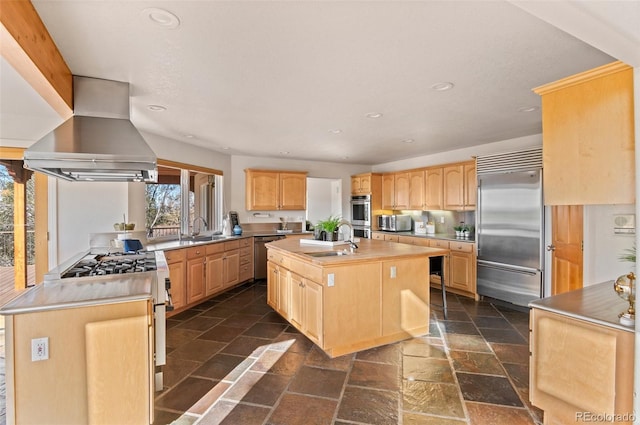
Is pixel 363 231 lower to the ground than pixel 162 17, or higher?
lower

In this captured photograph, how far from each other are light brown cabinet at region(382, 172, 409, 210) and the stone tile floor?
9.55 feet

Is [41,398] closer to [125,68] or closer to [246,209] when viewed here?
[125,68]

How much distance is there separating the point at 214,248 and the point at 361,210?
333 centimetres

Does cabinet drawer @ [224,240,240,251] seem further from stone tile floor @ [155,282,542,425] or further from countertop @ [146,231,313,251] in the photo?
stone tile floor @ [155,282,542,425]

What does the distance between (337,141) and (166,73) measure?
2.80 metres

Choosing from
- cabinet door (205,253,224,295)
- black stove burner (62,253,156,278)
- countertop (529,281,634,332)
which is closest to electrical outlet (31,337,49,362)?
black stove burner (62,253,156,278)

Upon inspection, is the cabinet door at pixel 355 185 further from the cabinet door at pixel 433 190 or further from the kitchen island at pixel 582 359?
the kitchen island at pixel 582 359

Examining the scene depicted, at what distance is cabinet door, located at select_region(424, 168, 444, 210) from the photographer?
534 centimetres

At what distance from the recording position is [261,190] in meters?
5.92

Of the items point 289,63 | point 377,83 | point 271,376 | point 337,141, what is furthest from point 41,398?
point 337,141

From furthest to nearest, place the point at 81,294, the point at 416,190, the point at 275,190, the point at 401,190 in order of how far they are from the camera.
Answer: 1. the point at 401,190
2. the point at 275,190
3. the point at 416,190
4. the point at 81,294

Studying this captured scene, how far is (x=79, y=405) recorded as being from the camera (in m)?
1.68

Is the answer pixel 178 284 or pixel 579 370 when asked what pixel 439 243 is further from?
pixel 178 284

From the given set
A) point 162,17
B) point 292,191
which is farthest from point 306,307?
point 292,191
